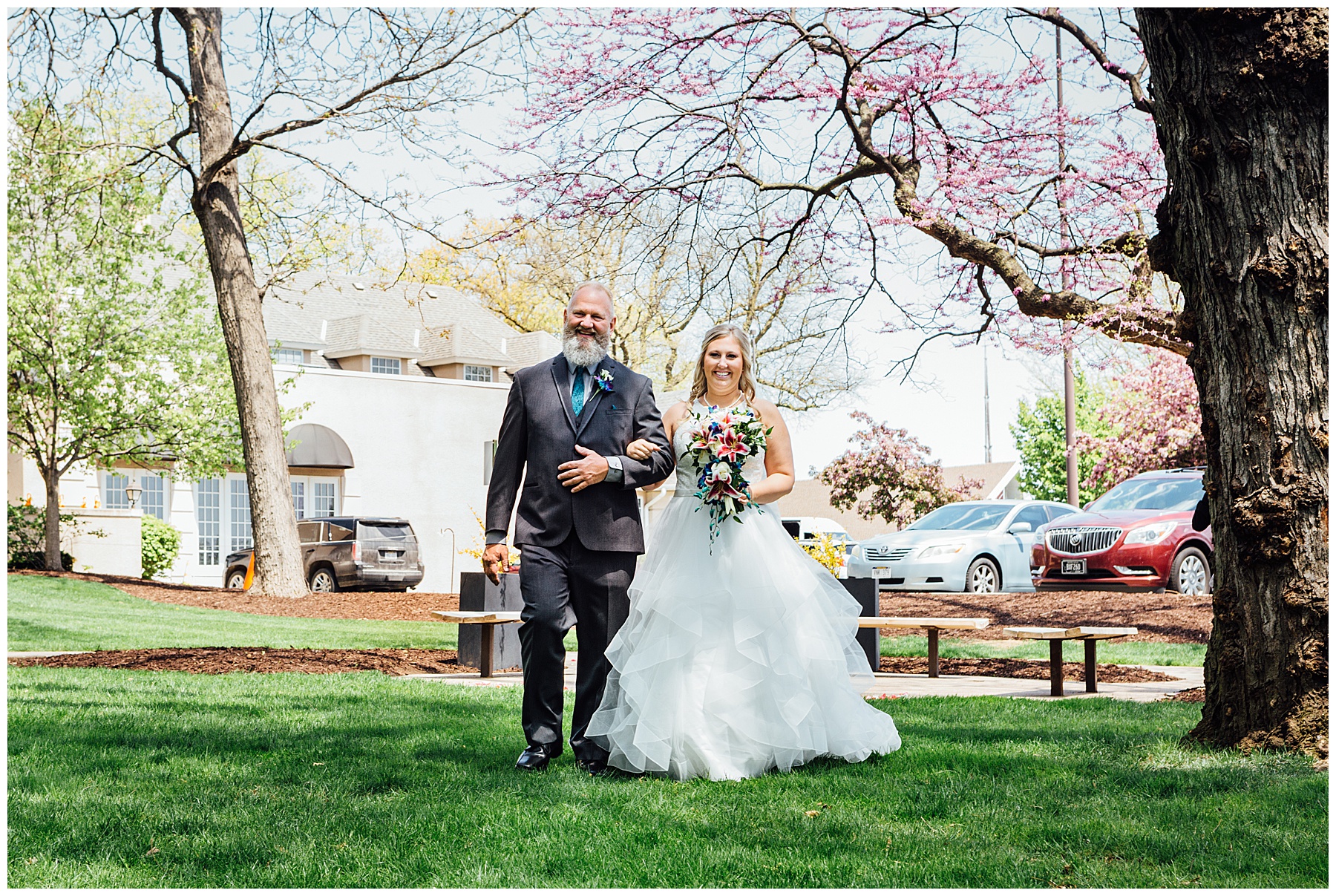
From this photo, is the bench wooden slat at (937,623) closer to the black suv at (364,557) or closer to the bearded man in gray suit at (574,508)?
the bearded man in gray suit at (574,508)

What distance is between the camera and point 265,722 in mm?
6594

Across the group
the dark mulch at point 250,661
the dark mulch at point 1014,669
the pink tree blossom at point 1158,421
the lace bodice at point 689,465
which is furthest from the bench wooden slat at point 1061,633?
the pink tree blossom at point 1158,421

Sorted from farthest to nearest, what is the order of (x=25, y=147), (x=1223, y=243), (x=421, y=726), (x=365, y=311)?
1. (x=365, y=311)
2. (x=25, y=147)
3. (x=421, y=726)
4. (x=1223, y=243)

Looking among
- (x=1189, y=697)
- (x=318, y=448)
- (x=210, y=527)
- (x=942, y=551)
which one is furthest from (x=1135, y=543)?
(x=210, y=527)

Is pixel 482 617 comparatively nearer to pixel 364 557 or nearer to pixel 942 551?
pixel 942 551

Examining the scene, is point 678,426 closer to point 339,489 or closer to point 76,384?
point 76,384

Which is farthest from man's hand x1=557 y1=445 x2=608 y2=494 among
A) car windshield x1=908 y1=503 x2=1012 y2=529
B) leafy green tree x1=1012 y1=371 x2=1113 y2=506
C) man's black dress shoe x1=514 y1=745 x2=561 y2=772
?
leafy green tree x1=1012 y1=371 x2=1113 y2=506

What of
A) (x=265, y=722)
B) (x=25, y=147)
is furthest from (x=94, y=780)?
(x=25, y=147)

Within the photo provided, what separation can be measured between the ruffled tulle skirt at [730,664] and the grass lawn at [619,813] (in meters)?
0.15

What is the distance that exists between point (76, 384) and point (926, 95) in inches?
691

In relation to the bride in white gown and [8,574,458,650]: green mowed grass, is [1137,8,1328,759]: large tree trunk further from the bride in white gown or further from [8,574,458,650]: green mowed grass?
[8,574,458,650]: green mowed grass

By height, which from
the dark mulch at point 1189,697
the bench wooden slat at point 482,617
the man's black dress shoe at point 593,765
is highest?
the bench wooden slat at point 482,617

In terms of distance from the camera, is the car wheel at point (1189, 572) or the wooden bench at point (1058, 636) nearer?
the wooden bench at point (1058, 636)

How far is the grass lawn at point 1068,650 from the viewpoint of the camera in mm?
11406
